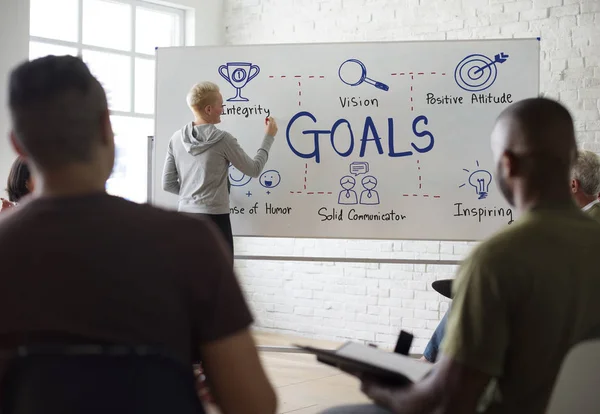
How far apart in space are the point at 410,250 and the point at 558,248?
11.8 ft

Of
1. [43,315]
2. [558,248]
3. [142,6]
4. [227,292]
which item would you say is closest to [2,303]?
[43,315]

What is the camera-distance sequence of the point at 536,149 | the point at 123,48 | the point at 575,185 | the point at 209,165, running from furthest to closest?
the point at 123,48 → the point at 209,165 → the point at 575,185 → the point at 536,149

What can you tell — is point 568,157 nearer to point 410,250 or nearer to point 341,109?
point 341,109

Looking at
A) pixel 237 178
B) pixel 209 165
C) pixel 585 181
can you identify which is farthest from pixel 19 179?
pixel 585 181

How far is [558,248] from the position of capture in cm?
121

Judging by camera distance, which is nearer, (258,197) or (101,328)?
(101,328)

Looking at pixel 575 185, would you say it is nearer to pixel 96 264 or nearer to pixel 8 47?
pixel 96 264

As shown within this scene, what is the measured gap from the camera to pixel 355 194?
3848mm

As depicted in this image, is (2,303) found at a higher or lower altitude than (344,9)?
lower

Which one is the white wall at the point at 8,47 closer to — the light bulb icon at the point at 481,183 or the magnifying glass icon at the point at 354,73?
the magnifying glass icon at the point at 354,73

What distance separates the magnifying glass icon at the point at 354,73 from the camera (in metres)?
3.85

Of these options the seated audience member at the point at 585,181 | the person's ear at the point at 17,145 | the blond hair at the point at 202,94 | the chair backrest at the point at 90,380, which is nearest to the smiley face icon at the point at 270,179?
the blond hair at the point at 202,94

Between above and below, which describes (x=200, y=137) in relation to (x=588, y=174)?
above

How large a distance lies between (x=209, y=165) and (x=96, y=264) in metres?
2.86
